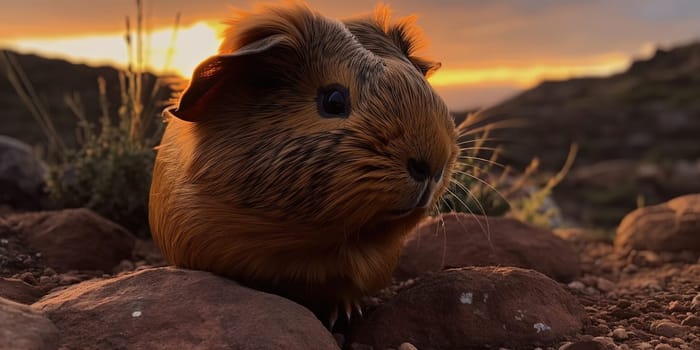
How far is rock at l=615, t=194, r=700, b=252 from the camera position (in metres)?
5.09

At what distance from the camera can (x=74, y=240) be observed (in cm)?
411

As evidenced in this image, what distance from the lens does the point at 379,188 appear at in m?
2.31

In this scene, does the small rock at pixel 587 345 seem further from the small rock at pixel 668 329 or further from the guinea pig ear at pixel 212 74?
the guinea pig ear at pixel 212 74

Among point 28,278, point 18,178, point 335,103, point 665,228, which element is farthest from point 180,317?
point 18,178

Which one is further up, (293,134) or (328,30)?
(328,30)

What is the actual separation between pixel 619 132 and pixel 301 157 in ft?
117

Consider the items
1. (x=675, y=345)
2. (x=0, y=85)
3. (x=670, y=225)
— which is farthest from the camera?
(x=0, y=85)

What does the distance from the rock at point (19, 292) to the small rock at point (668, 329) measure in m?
2.78

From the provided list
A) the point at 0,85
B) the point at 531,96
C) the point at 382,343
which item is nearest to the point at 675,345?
the point at 382,343

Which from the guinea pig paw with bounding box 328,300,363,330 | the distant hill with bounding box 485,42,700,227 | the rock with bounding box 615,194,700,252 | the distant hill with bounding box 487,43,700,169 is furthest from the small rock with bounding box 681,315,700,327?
the distant hill with bounding box 487,43,700,169

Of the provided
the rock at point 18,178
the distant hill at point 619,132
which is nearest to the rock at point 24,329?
the rock at point 18,178

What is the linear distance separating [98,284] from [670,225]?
4.34 metres

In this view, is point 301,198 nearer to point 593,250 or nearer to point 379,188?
point 379,188

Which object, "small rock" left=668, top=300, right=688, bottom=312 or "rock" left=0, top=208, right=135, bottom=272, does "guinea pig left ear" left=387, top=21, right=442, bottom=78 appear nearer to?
"small rock" left=668, top=300, right=688, bottom=312
